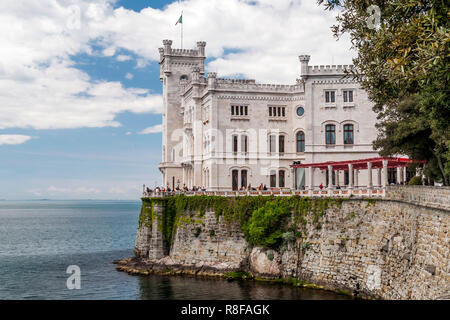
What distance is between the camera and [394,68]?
60.0 ft

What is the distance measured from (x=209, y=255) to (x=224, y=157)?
46.0 feet

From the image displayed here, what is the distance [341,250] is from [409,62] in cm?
2051

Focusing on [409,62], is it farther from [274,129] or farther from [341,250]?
[274,129]

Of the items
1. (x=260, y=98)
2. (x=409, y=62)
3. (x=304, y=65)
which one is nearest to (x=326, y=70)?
(x=304, y=65)

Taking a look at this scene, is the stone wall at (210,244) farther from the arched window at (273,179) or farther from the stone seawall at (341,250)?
the arched window at (273,179)

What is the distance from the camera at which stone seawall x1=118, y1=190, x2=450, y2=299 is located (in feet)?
85.4

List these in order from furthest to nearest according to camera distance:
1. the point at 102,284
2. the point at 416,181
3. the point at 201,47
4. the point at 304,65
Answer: the point at 201,47 → the point at 304,65 → the point at 416,181 → the point at 102,284

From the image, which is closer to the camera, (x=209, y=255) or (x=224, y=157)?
(x=209, y=255)

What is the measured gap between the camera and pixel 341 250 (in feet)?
119

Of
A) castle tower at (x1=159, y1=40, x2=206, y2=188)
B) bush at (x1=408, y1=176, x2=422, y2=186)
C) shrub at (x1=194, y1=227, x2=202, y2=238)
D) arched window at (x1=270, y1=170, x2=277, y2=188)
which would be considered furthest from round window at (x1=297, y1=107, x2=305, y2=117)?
shrub at (x1=194, y1=227, x2=202, y2=238)

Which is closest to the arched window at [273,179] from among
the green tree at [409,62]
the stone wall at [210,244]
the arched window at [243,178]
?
the arched window at [243,178]

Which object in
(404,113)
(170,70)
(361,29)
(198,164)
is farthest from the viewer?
(170,70)
